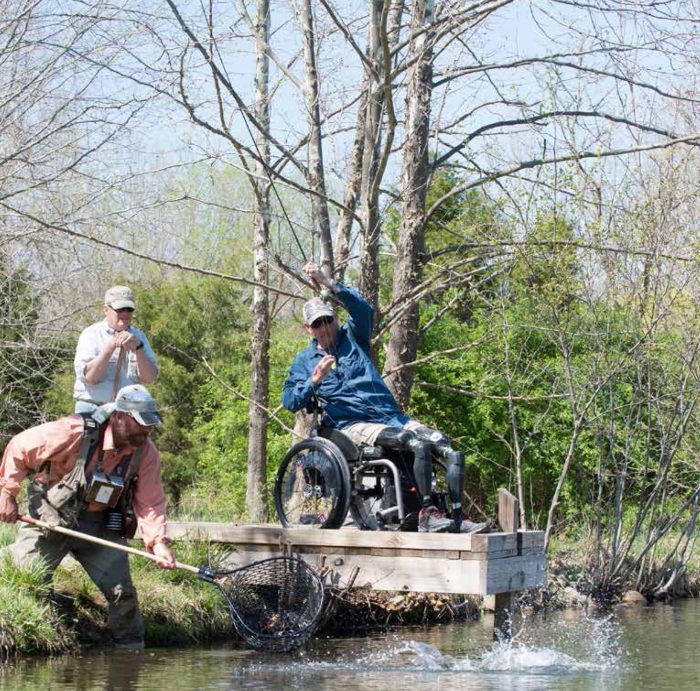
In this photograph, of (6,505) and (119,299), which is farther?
(119,299)

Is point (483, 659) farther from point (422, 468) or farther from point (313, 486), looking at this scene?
point (313, 486)

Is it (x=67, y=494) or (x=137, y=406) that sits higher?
(x=137, y=406)

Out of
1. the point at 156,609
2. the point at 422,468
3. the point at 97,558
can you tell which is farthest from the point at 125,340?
the point at 422,468

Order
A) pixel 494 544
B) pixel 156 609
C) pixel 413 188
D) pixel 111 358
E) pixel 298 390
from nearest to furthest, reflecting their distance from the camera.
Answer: pixel 494 544, pixel 111 358, pixel 156 609, pixel 298 390, pixel 413 188

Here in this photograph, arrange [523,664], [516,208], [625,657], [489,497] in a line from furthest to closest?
[489,497], [516,208], [625,657], [523,664]

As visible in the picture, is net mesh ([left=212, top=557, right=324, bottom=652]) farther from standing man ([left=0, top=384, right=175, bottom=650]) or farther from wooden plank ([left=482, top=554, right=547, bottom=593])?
wooden plank ([left=482, top=554, right=547, bottom=593])

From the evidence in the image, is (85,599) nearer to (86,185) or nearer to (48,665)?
(48,665)

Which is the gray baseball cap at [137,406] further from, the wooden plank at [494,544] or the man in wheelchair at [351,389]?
the wooden plank at [494,544]

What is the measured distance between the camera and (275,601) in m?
7.87

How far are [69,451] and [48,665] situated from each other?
1.24 m

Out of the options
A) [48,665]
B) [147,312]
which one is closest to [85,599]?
[48,665]

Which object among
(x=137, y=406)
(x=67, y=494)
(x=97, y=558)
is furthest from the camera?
(x=97, y=558)

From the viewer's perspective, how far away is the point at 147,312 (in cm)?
1966

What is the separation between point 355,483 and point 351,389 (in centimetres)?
65
